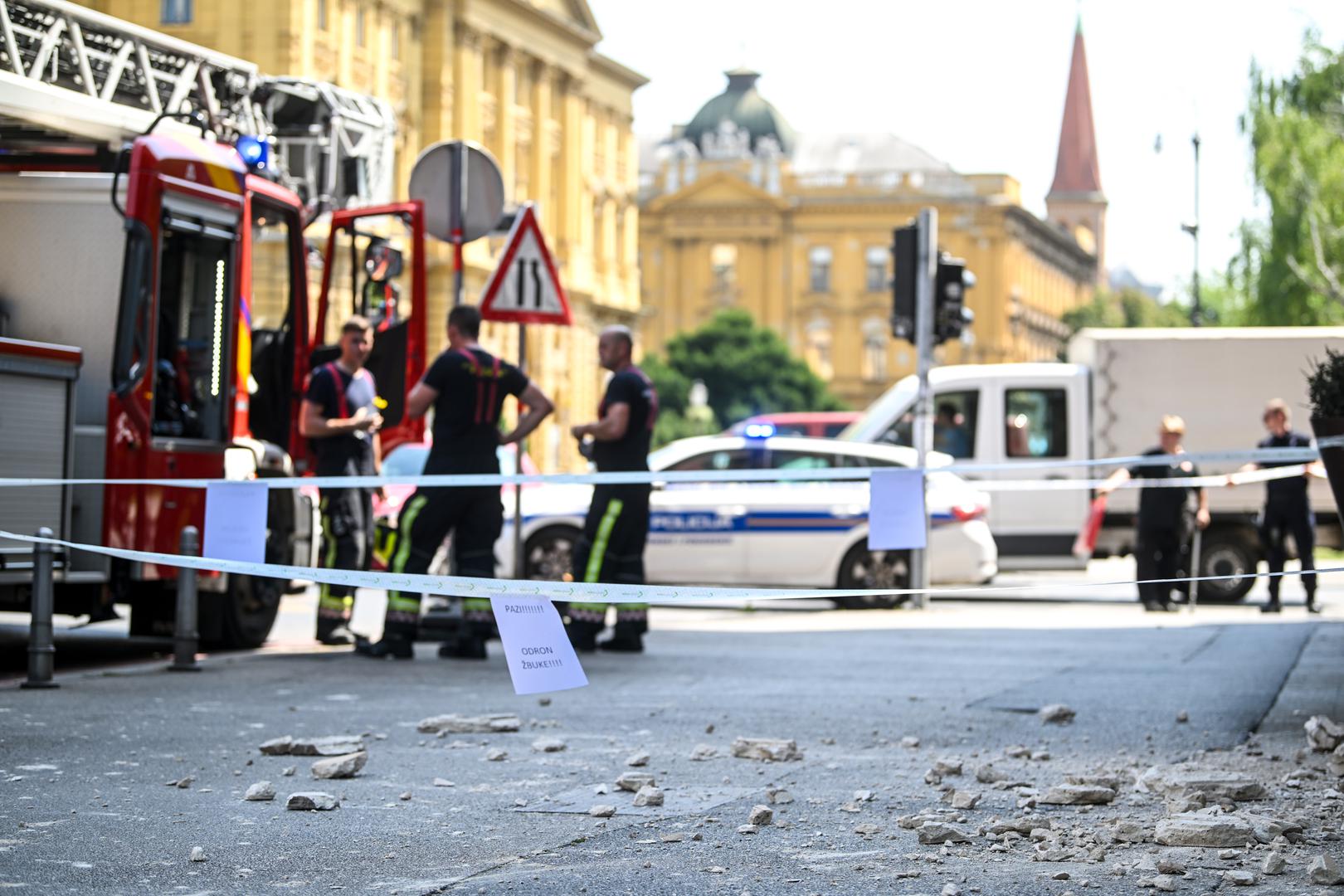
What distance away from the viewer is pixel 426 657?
12.0 metres

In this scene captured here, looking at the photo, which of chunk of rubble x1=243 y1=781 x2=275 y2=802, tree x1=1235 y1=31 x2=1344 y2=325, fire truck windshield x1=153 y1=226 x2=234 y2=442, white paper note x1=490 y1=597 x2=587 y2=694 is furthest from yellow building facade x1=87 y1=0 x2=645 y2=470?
white paper note x1=490 y1=597 x2=587 y2=694

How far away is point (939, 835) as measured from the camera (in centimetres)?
596

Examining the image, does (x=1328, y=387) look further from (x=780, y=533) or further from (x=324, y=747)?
(x=780, y=533)

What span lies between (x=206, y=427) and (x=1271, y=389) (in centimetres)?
1313

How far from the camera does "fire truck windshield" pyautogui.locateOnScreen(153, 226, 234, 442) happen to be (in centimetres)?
1127

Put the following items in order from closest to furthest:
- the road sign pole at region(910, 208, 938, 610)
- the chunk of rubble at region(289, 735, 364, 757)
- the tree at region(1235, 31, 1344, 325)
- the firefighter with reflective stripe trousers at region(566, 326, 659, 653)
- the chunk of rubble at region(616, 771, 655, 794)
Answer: the chunk of rubble at region(616, 771, 655, 794) → the chunk of rubble at region(289, 735, 364, 757) → the firefighter with reflective stripe trousers at region(566, 326, 659, 653) → the road sign pole at region(910, 208, 938, 610) → the tree at region(1235, 31, 1344, 325)

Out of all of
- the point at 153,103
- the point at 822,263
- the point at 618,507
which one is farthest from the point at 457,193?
the point at 822,263

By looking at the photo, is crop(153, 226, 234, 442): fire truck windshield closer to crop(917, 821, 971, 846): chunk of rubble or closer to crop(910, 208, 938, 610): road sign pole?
crop(917, 821, 971, 846): chunk of rubble

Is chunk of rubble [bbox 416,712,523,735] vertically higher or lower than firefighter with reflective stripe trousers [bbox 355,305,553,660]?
lower

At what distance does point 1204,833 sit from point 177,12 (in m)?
54.2

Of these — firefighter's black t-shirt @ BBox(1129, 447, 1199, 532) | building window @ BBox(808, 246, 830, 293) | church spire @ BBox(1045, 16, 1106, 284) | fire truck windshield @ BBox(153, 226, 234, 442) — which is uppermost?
church spire @ BBox(1045, 16, 1106, 284)

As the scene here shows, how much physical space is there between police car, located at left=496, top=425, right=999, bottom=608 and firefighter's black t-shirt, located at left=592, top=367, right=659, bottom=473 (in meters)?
5.93

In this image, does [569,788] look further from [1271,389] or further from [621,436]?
[1271,389]

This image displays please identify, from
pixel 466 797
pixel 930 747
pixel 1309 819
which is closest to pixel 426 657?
pixel 930 747
